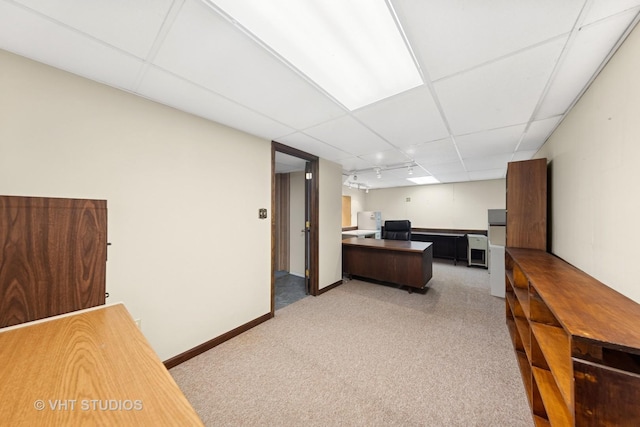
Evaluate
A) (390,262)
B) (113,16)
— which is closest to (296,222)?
(390,262)

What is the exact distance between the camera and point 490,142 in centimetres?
297

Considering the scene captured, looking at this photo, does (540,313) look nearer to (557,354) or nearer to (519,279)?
(557,354)

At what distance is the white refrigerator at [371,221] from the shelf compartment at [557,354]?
574 cm

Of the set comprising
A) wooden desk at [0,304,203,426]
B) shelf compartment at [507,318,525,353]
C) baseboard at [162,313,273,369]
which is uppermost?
wooden desk at [0,304,203,426]

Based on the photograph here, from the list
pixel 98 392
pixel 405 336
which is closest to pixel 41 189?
pixel 98 392

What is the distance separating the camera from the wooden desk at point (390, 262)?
366cm

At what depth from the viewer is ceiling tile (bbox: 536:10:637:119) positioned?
1137 millimetres

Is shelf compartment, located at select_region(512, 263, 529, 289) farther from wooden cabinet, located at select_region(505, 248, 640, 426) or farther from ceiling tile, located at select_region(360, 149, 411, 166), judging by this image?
ceiling tile, located at select_region(360, 149, 411, 166)

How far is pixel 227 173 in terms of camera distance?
2404mm

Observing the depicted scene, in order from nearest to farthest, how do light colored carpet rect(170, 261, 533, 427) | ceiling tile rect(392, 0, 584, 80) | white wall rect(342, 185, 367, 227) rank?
ceiling tile rect(392, 0, 584, 80) → light colored carpet rect(170, 261, 533, 427) → white wall rect(342, 185, 367, 227)

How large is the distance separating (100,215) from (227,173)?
1.29 meters

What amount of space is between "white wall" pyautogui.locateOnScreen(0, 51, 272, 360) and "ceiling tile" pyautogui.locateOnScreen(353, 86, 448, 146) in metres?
1.36

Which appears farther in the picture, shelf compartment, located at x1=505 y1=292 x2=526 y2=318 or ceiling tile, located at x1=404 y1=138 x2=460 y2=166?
ceiling tile, located at x1=404 y1=138 x2=460 y2=166
